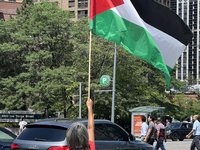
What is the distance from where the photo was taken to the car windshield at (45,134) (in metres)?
8.16

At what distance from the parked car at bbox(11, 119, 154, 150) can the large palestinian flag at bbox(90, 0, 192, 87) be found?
6.62 feet

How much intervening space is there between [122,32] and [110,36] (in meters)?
0.33

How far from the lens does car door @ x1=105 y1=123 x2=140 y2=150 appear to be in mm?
9422

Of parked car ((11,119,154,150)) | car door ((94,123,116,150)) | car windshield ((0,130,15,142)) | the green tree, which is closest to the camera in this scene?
parked car ((11,119,154,150))

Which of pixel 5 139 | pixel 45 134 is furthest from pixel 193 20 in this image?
pixel 45 134

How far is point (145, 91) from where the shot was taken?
41094 millimetres

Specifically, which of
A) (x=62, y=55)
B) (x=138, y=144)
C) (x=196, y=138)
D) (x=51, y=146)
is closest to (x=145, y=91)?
(x=62, y=55)

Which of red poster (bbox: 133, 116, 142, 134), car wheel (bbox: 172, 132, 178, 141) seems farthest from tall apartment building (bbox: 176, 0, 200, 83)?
red poster (bbox: 133, 116, 142, 134)

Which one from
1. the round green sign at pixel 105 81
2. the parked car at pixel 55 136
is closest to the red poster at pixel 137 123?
the round green sign at pixel 105 81

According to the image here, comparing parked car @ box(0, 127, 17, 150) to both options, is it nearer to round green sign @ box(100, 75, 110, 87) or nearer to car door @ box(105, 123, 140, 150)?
car door @ box(105, 123, 140, 150)

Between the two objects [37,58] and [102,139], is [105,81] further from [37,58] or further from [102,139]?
[102,139]

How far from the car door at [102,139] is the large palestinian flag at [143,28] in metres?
2.03

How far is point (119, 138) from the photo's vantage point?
9711 millimetres

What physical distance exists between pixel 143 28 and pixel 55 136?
140 inches
